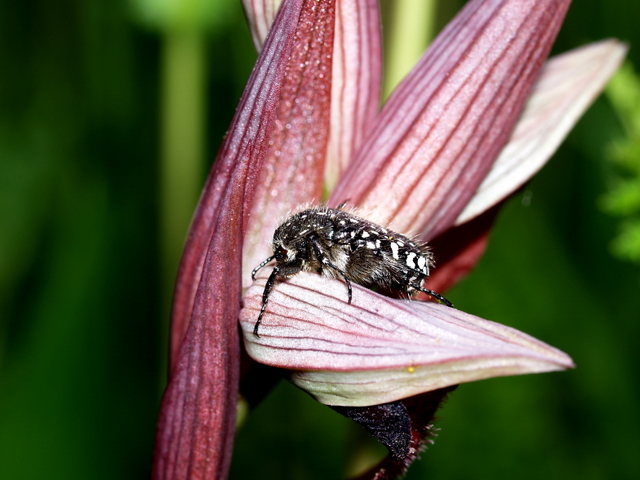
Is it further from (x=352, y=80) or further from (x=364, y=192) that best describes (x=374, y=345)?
(x=352, y=80)

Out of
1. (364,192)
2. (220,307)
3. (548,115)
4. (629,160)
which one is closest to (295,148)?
(364,192)

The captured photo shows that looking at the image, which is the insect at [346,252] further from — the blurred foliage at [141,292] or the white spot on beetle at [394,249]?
the blurred foliage at [141,292]

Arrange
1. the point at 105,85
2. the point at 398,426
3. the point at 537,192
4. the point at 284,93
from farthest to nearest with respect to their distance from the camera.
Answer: the point at 537,192, the point at 105,85, the point at 284,93, the point at 398,426

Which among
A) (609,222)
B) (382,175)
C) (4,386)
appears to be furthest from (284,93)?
(609,222)

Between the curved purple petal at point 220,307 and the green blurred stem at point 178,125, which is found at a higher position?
the green blurred stem at point 178,125

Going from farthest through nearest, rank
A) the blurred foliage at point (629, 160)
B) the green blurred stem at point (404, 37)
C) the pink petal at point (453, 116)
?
the blurred foliage at point (629, 160), the green blurred stem at point (404, 37), the pink petal at point (453, 116)

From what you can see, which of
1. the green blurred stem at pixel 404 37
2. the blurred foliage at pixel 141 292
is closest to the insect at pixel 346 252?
the green blurred stem at pixel 404 37

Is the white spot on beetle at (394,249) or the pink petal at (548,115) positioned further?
the pink petal at (548,115)

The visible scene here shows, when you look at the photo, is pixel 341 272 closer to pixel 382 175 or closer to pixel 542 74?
pixel 382 175
